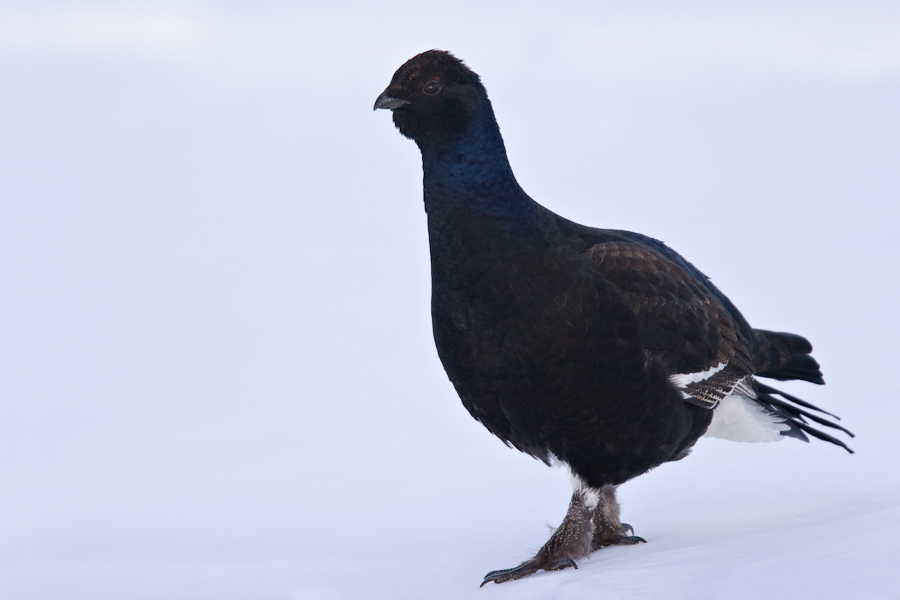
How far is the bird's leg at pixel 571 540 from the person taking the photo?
5.48m

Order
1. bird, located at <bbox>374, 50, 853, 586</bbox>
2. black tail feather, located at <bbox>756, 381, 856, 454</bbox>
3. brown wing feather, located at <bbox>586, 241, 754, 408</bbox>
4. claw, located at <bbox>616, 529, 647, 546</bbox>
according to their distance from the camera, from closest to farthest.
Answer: bird, located at <bbox>374, 50, 853, 586</bbox> → brown wing feather, located at <bbox>586, 241, 754, 408</bbox> → claw, located at <bbox>616, 529, 647, 546</bbox> → black tail feather, located at <bbox>756, 381, 856, 454</bbox>

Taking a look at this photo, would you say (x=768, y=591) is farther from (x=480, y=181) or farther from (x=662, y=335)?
(x=480, y=181)

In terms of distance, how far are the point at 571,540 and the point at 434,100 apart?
2.46 m

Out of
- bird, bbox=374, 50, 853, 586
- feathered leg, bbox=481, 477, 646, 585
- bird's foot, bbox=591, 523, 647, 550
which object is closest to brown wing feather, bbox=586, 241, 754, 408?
bird, bbox=374, 50, 853, 586

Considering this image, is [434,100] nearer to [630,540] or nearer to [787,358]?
[630,540]

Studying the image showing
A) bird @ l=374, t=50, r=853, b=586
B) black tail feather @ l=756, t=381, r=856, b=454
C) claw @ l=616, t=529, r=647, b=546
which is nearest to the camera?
bird @ l=374, t=50, r=853, b=586

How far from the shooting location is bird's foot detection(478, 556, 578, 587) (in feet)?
17.7

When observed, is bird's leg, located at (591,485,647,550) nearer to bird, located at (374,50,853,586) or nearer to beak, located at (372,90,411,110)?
bird, located at (374,50,853,586)

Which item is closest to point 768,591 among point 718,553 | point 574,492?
point 718,553

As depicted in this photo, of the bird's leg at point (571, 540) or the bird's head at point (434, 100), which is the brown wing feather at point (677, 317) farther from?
the bird's head at point (434, 100)

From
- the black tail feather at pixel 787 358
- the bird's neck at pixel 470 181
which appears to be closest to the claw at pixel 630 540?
the black tail feather at pixel 787 358

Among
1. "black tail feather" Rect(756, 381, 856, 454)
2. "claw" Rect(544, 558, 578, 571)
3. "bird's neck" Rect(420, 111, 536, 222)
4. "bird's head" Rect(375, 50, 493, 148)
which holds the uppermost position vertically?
"bird's head" Rect(375, 50, 493, 148)

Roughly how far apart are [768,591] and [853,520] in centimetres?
118

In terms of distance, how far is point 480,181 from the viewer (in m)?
5.31
